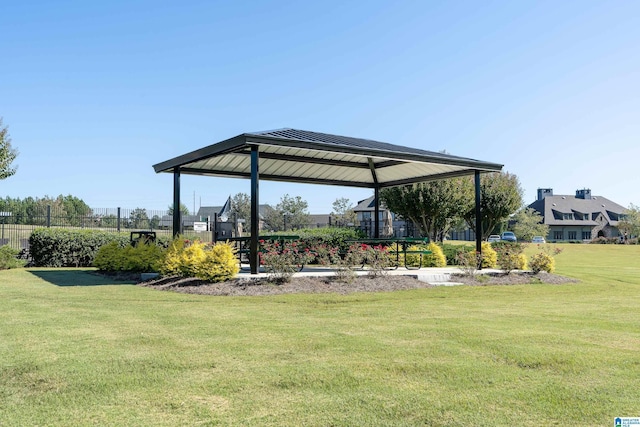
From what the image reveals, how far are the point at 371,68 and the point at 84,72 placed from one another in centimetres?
1084

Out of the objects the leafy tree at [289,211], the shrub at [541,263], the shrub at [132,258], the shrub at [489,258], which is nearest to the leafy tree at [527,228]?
the leafy tree at [289,211]

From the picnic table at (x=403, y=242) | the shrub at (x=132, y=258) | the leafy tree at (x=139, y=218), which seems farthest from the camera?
the leafy tree at (x=139, y=218)

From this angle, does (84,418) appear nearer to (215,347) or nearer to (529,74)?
(215,347)

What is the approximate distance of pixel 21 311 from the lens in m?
7.33

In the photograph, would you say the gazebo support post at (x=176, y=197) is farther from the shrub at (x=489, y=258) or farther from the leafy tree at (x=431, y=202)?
the leafy tree at (x=431, y=202)

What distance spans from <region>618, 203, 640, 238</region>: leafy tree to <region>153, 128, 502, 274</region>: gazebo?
55.9 meters

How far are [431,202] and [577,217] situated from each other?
58.0 metres

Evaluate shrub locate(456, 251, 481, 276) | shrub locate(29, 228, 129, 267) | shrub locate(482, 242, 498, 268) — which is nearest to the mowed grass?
shrub locate(456, 251, 481, 276)

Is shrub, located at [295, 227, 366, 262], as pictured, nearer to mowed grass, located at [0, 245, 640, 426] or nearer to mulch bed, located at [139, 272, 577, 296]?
mulch bed, located at [139, 272, 577, 296]

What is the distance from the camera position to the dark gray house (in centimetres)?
7044

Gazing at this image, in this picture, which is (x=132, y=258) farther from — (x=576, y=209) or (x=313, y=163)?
(x=576, y=209)

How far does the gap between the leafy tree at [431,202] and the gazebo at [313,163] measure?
21.8 feet

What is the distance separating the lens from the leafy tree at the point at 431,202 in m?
25.0

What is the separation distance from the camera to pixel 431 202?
2497 centimetres
